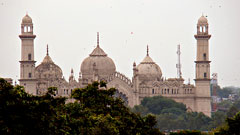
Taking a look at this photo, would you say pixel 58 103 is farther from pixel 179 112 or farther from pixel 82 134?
pixel 179 112

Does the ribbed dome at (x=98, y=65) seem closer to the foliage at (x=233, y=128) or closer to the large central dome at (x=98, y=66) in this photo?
the large central dome at (x=98, y=66)

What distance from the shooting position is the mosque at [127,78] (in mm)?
149000

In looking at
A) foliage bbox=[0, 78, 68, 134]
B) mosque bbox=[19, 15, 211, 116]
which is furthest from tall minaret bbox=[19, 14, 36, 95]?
foliage bbox=[0, 78, 68, 134]

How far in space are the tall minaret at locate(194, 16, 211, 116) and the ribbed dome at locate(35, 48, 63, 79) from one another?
17606mm

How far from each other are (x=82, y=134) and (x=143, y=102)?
89502 millimetres

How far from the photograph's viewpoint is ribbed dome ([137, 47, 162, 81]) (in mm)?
153000

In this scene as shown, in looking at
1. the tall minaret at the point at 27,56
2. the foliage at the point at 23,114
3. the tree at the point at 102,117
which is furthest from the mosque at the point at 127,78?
the foliage at the point at 23,114

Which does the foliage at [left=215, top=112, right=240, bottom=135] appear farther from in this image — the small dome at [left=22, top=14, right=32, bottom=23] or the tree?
the small dome at [left=22, top=14, right=32, bottom=23]

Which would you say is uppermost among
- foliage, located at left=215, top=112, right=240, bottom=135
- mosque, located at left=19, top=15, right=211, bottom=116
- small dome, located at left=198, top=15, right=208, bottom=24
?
small dome, located at left=198, top=15, right=208, bottom=24

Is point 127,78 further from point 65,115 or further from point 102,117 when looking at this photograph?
point 65,115

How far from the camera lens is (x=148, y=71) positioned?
6033 inches

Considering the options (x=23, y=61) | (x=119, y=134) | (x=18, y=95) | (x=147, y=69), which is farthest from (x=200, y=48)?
(x=18, y=95)

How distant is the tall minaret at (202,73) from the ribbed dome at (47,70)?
17606mm

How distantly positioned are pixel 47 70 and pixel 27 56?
342 centimetres
